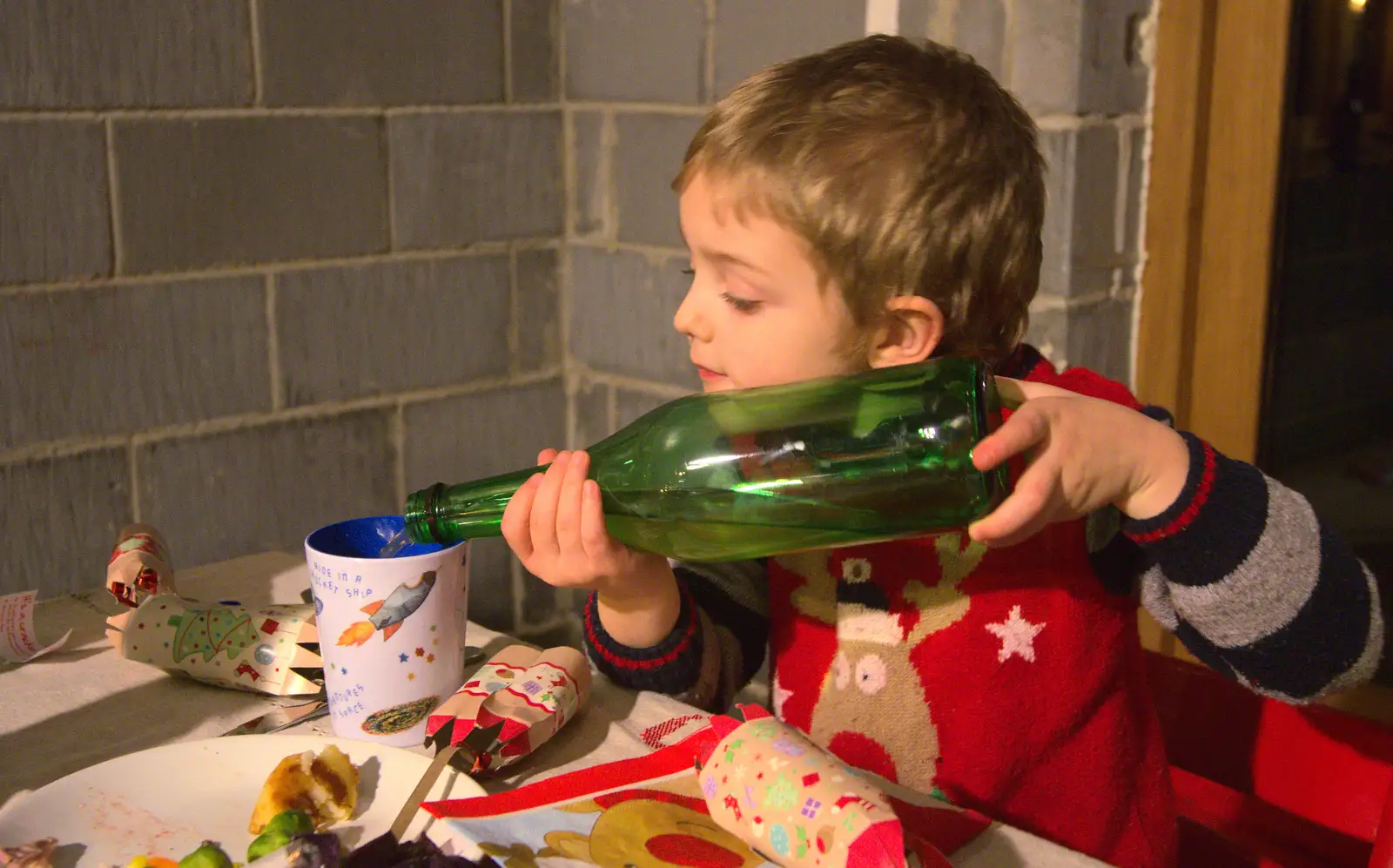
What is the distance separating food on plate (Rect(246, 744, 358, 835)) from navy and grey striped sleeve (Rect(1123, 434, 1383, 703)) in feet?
1.68

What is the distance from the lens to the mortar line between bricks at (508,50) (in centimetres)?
204

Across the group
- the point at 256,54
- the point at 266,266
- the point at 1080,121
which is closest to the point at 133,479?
the point at 266,266

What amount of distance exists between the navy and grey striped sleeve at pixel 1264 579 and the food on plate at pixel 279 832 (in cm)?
54

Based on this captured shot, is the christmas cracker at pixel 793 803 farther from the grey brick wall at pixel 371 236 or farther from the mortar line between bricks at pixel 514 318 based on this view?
the mortar line between bricks at pixel 514 318

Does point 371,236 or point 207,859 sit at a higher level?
point 371,236

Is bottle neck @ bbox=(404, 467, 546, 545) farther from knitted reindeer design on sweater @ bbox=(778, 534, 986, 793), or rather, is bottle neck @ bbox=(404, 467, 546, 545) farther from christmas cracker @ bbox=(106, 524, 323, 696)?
knitted reindeer design on sweater @ bbox=(778, 534, 986, 793)

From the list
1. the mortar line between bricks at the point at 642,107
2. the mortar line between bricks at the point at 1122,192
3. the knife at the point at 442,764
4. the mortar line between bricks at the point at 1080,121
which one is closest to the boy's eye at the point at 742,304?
the knife at the point at 442,764

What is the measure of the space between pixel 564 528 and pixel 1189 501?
39cm

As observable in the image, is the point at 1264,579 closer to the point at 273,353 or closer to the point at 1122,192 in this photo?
the point at 1122,192

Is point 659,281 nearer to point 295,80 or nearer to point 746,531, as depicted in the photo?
point 295,80

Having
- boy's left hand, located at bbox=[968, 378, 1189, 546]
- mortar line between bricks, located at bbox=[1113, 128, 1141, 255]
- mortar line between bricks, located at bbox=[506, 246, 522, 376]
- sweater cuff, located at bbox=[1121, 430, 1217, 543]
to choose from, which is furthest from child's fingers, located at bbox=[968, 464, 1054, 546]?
mortar line between bricks, located at bbox=[506, 246, 522, 376]

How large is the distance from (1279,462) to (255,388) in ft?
4.51

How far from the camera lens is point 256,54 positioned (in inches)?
69.0

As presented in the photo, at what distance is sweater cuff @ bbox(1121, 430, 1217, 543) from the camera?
807 mm
